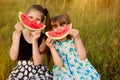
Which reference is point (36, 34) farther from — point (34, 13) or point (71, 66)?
point (71, 66)

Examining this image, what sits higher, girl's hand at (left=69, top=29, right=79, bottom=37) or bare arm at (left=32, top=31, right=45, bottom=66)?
girl's hand at (left=69, top=29, right=79, bottom=37)

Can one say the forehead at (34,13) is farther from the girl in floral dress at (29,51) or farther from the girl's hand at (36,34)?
the girl's hand at (36,34)

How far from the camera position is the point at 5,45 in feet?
19.2

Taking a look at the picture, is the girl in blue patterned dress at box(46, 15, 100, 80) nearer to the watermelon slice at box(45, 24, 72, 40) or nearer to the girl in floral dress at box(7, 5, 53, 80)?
the watermelon slice at box(45, 24, 72, 40)

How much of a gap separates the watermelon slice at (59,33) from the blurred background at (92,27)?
87 cm

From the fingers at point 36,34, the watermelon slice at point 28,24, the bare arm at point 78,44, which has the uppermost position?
the watermelon slice at point 28,24

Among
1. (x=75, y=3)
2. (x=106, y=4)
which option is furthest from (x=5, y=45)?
(x=106, y=4)

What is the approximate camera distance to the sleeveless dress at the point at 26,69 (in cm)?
488

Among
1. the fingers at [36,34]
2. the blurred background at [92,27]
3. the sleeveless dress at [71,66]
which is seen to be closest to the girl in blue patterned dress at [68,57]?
the sleeveless dress at [71,66]

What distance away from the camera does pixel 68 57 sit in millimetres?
4902

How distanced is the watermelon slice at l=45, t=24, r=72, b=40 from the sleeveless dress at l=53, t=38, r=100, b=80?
0.52 ft

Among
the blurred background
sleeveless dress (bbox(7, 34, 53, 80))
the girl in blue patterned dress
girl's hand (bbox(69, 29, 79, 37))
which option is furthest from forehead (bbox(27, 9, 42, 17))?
the blurred background

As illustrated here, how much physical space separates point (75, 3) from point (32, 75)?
4.57ft

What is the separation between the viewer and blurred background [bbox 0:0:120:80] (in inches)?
221
